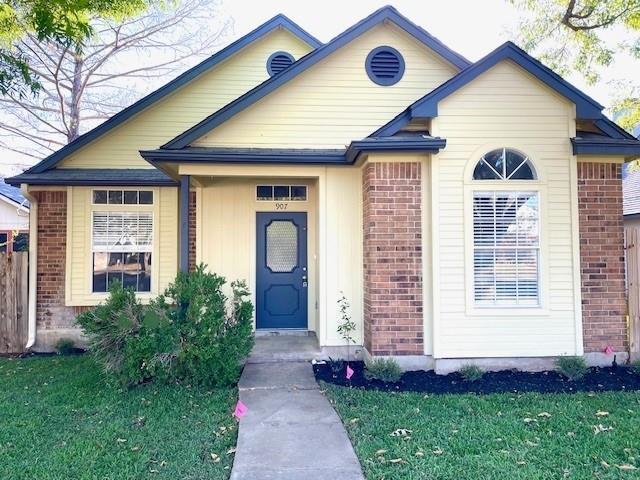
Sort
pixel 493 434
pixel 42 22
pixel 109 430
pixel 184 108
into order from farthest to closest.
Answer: pixel 184 108 → pixel 42 22 → pixel 109 430 → pixel 493 434

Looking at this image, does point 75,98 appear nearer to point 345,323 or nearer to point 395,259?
point 345,323

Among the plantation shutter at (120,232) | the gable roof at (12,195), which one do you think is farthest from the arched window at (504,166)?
the gable roof at (12,195)

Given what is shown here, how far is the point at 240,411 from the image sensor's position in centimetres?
482

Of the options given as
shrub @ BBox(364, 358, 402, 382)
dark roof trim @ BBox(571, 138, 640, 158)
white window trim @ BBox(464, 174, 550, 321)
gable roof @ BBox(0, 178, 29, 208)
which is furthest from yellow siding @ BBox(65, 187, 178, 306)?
gable roof @ BBox(0, 178, 29, 208)

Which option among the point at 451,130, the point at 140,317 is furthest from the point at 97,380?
the point at 451,130

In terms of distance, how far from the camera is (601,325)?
631cm

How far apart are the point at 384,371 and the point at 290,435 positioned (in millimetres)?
2017

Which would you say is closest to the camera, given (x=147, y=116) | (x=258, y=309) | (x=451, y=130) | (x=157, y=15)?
(x=451, y=130)

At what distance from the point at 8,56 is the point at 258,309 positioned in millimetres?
5032

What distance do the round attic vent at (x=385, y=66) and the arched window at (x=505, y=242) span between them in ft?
7.85

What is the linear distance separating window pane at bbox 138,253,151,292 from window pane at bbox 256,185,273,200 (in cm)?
232

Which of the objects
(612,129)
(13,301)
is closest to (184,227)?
(13,301)

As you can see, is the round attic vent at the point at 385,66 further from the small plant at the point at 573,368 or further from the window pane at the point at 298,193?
the small plant at the point at 573,368

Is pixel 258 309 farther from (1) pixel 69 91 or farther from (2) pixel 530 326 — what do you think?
(1) pixel 69 91
